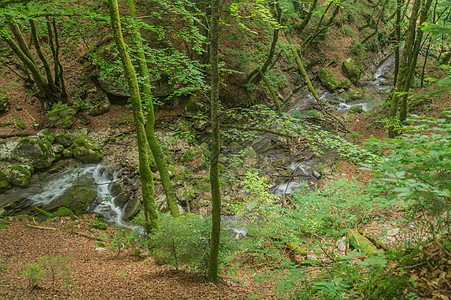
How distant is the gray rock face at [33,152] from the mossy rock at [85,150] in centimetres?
83

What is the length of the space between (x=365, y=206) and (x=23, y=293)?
556 centimetres

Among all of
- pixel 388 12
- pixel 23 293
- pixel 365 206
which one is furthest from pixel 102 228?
pixel 388 12

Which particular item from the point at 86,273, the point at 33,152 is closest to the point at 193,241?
the point at 86,273

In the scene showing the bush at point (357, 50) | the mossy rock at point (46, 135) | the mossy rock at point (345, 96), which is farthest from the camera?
the bush at point (357, 50)

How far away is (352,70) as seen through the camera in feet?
53.2

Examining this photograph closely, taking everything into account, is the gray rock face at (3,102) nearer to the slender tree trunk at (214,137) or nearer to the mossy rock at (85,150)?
the mossy rock at (85,150)

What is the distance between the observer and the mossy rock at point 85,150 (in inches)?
340

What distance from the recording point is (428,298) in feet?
6.35

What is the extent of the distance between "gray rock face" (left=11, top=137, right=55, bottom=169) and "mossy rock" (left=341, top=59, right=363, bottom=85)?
18.0m

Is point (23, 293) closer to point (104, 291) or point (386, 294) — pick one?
point (104, 291)

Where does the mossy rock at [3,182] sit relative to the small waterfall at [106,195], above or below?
above

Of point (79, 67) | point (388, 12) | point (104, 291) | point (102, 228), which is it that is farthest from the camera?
point (388, 12)

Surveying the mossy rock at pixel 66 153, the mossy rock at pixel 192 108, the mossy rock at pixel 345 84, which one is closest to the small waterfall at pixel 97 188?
the mossy rock at pixel 66 153

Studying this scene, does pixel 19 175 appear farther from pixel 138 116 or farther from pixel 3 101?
pixel 138 116
